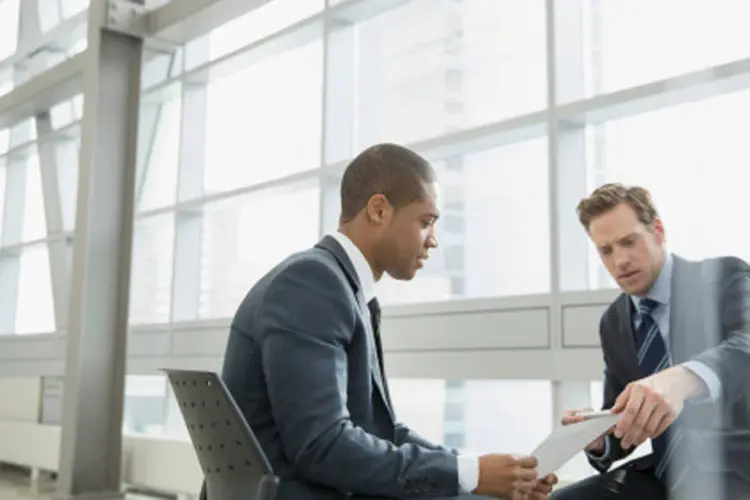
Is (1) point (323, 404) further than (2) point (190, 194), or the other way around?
(2) point (190, 194)

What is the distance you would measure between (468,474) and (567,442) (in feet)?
0.79

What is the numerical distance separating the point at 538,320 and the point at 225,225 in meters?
2.38

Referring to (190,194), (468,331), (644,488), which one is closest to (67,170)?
(190,194)

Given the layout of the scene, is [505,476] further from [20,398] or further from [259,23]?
[20,398]

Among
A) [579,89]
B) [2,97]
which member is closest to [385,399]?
[579,89]

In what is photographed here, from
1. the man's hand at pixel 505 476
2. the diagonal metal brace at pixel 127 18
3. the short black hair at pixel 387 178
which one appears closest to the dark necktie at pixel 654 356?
the man's hand at pixel 505 476

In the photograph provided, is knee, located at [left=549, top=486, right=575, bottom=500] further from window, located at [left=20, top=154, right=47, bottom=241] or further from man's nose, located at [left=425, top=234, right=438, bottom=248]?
window, located at [left=20, top=154, right=47, bottom=241]

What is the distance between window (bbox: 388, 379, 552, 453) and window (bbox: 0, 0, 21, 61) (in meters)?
4.62

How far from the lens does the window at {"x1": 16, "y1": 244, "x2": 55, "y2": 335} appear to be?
5883 mm

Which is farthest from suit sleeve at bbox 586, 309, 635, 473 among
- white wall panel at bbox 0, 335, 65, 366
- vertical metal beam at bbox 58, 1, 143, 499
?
white wall panel at bbox 0, 335, 65, 366

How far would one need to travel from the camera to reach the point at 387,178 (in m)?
1.54

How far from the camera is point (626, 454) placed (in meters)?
1.78

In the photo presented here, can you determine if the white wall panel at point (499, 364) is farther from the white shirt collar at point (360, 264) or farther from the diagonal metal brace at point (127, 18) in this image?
the diagonal metal brace at point (127, 18)

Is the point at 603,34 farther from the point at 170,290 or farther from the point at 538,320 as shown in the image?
the point at 170,290
